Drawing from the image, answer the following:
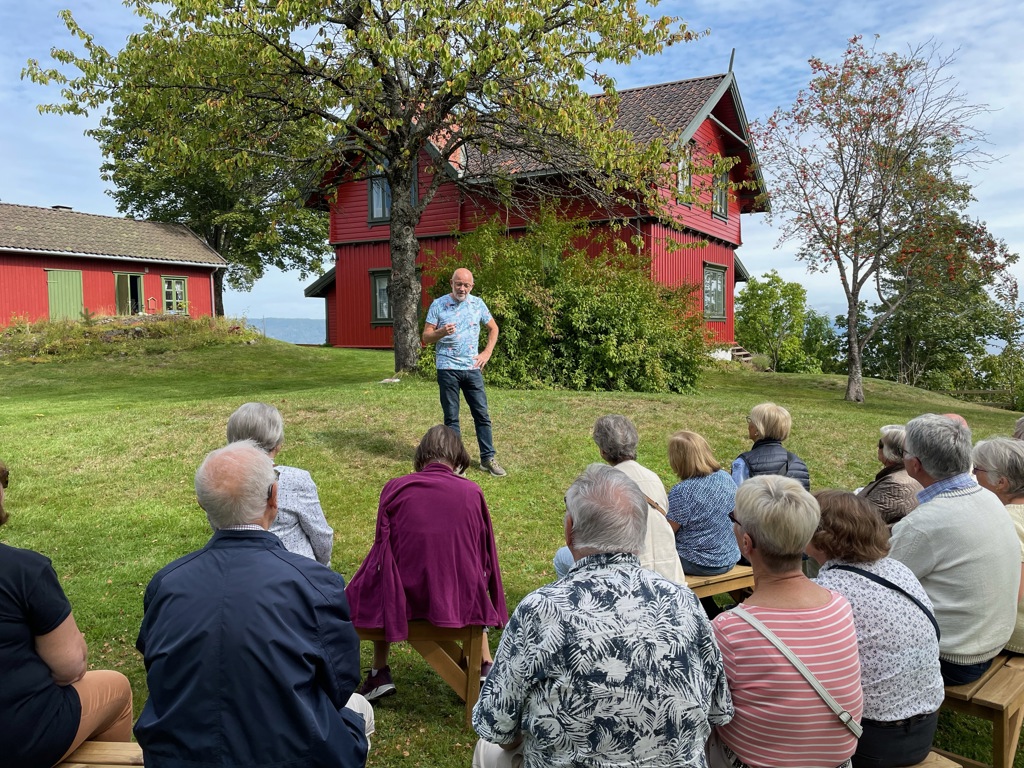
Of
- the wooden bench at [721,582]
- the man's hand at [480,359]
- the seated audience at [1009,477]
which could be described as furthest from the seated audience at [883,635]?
the man's hand at [480,359]

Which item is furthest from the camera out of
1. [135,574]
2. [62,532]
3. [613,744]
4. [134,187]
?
[134,187]

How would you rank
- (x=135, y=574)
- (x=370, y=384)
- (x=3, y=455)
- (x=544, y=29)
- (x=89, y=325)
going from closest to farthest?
(x=135, y=574), (x=3, y=455), (x=544, y=29), (x=370, y=384), (x=89, y=325)

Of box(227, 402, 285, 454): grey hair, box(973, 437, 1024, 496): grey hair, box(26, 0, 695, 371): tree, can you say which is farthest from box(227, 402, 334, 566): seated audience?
box(26, 0, 695, 371): tree

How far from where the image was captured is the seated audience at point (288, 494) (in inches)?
142

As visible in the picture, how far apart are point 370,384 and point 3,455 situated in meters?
5.70

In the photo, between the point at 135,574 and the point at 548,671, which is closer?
the point at 548,671

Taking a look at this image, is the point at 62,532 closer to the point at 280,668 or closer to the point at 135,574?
the point at 135,574

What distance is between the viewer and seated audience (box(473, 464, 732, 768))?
2010mm

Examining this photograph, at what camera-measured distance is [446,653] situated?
3.74 meters

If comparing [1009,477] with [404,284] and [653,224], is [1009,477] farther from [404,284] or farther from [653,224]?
[653,224]

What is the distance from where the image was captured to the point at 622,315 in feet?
46.1

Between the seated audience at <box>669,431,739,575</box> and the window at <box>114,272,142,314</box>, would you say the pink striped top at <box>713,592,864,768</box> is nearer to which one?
the seated audience at <box>669,431,739,575</box>

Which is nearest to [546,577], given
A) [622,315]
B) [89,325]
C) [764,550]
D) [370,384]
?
[764,550]

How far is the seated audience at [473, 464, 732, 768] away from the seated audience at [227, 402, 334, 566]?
5.81ft
